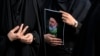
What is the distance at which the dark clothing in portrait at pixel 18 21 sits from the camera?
221cm

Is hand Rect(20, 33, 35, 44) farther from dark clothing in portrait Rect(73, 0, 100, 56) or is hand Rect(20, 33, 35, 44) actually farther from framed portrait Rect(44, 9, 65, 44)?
dark clothing in portrait Rect(73, 0, 100, 56)

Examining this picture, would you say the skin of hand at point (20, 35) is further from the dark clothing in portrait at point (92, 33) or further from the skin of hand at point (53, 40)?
the dark clothing in portrait at point (92, 33)

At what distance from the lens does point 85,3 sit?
7.80ft

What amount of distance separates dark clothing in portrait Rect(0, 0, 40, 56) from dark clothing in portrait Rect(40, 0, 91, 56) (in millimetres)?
123

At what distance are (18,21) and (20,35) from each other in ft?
0.48

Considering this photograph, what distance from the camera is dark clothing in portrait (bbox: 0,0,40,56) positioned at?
2.21 meters

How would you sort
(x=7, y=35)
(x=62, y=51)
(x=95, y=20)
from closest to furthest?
(x=95, y=20), (x=7, y=35), (x=62, y=51)

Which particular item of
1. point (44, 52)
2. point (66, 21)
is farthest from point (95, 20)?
point (44, 52)

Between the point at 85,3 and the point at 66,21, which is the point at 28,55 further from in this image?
the point at 85,3

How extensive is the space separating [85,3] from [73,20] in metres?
0.21

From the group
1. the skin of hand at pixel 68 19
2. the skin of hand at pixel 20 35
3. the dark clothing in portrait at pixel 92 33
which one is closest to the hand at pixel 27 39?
the skin of hand at pixel 20 35

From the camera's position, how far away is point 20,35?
2.13m

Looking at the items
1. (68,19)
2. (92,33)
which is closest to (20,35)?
(68,19)

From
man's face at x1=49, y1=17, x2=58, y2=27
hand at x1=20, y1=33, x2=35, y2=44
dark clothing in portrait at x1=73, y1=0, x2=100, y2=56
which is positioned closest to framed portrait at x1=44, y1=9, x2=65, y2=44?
man's face at x1=49, y1=17, x2=58, y2=27
